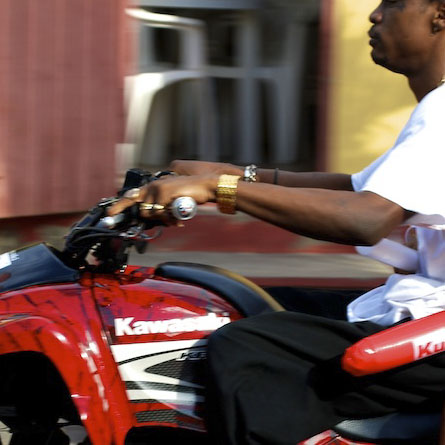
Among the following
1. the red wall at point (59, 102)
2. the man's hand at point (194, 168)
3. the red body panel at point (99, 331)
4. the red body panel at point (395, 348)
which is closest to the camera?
the red body panel at point (395, 348)

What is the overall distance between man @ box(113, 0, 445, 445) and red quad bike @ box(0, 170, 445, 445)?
6 centimetres

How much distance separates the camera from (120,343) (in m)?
1.98

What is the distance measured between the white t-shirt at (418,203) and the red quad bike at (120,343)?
16 centimetres

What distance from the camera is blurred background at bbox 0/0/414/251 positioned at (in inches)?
207

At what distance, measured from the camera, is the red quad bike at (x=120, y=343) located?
6.27 feet

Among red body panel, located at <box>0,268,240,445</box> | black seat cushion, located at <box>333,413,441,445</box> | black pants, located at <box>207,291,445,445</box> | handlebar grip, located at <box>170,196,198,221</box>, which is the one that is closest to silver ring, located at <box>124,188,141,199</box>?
handlebar grip, located at <box>170,196,198,221</box>

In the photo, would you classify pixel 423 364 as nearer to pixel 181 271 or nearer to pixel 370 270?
pixel 181 271

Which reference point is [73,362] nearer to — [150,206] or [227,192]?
[150,206]

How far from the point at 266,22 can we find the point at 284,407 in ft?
17.2

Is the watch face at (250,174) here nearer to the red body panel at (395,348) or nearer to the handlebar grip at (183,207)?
the handlebar grip at (183,207)

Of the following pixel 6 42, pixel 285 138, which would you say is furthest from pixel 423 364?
pixel 285 138

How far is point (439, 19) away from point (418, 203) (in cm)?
47

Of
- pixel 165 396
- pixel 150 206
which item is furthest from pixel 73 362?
pixel 150 206

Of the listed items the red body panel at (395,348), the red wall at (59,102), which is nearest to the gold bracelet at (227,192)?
the red body panel at (395,348)
